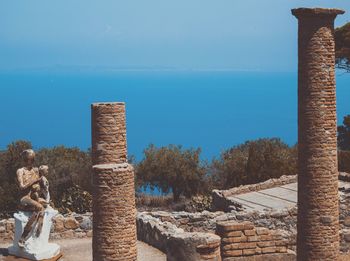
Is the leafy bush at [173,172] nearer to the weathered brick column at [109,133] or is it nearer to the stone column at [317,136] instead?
the stone column at [317,136]

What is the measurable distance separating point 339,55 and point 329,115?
1738 centimetres

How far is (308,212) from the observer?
1560 centimetres

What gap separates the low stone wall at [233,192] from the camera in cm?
2522

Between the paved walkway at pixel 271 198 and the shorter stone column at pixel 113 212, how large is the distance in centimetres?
1242

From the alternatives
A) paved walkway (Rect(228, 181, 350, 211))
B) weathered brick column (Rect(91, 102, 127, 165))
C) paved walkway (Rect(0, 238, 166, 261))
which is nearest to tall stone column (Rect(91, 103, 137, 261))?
weathered brick column (Rect(91, 102, 127, 165))

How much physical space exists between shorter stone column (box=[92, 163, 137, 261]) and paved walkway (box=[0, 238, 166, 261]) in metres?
4.90

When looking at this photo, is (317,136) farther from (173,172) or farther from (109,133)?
(173,172)

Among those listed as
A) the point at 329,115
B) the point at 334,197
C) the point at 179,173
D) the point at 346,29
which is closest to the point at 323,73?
the point at 329,115

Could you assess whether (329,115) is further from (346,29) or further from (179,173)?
(179,173)

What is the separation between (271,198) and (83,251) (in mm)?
9963

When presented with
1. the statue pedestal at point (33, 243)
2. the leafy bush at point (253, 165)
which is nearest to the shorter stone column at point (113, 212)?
the statue pedestal at point (33, 243)

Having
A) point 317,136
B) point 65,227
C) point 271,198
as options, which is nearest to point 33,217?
point 65,227

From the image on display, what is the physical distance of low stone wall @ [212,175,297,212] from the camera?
25.2m

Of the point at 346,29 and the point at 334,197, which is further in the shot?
the point at 346,29
